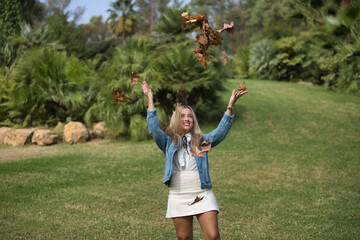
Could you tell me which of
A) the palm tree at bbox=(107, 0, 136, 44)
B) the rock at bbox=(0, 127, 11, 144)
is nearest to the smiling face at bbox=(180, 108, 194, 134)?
the rock at bbox=(0, 127, 11, 144)

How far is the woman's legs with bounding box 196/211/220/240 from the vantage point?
3365mm

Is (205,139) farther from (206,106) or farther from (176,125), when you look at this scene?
(206,106)

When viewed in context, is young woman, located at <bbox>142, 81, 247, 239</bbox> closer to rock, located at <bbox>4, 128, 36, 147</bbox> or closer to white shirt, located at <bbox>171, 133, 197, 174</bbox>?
white shirt, located at <bbox>171, 133, 197, 174</bbox>

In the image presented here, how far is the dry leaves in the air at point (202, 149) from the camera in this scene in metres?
3.43

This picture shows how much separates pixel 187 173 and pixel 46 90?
1071 centimetres

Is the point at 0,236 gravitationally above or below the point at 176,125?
below

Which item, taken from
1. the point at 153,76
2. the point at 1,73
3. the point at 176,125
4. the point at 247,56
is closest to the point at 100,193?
the point at 176,125

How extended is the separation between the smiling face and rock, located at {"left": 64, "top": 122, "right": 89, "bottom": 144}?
9.11 m

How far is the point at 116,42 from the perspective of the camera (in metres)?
34.1

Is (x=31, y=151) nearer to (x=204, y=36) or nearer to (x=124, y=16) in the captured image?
(x=204, y=36)

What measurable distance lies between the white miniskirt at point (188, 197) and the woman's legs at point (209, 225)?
45 mm

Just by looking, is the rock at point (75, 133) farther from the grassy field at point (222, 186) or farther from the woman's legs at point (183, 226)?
the woman's legs at point (183, 226)

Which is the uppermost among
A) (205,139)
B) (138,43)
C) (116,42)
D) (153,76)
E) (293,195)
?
(116,42)

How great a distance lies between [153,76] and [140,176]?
460 centimetres
